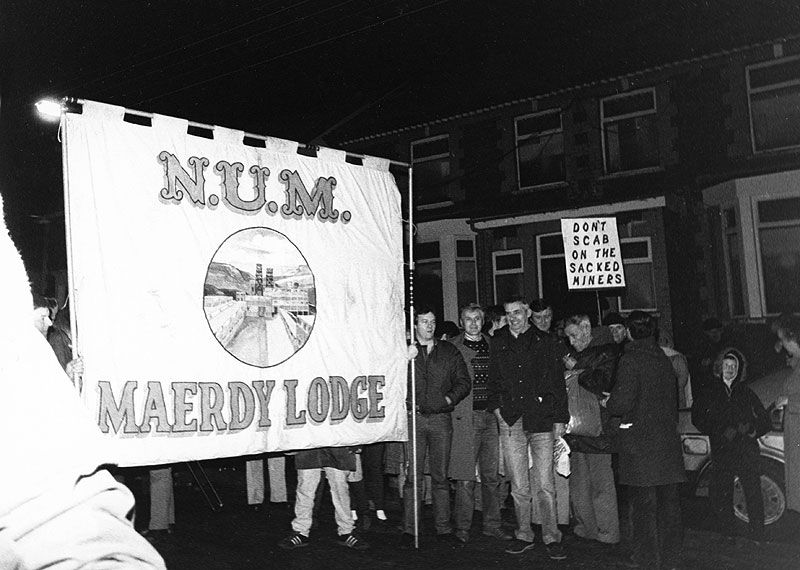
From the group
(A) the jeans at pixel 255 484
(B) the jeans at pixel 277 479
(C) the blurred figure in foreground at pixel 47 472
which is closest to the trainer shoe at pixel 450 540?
(B) the jeans at pixel 277 479

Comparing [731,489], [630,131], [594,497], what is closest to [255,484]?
[594,497]

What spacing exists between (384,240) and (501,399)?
2085 mm

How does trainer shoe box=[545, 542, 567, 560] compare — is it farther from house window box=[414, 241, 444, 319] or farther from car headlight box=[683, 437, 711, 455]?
house window box=[414, 241, 444, 319]

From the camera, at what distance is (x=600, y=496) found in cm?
810

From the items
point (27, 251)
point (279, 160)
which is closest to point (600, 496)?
point (279, 160)

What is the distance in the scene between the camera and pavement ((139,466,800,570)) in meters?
7.45

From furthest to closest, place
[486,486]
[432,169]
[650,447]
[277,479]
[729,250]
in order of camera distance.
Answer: [432,169] < [729,250] < [277,479] < [486,486] < [650,447]

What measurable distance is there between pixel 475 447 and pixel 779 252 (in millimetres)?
10651

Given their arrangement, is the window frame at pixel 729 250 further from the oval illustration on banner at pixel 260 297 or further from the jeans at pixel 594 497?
the oval illustration on banner at pixel 260 297

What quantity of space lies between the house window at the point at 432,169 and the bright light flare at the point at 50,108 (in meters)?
16.6

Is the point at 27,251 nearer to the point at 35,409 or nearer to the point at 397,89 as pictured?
the point at 397,89

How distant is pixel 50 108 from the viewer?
5.45 meters

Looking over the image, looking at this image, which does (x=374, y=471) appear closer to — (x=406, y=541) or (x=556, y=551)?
(x=406, y=541)

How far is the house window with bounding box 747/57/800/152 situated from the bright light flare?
1514cm
